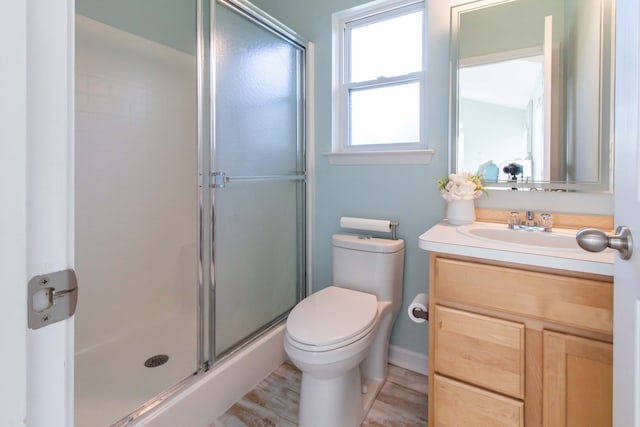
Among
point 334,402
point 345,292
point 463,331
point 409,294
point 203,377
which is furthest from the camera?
point 409,294

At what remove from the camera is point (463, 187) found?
154cm

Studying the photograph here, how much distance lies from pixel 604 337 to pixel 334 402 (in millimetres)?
960

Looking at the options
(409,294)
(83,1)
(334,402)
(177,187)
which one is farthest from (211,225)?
(83,1)

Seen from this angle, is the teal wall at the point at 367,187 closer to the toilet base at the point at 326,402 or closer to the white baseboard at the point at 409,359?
the white baseboard at the point at 409,359

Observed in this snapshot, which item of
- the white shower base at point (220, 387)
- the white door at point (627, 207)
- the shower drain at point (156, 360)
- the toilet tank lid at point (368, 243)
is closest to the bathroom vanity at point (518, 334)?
the white door at point (627, 207)

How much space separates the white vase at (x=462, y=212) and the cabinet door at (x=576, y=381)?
24.7 inches

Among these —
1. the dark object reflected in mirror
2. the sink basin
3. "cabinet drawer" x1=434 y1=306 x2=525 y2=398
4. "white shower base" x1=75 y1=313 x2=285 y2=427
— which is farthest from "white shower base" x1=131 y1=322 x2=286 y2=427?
the dark object reflected in mirror

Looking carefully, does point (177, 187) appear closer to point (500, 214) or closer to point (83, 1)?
point (83, 1)

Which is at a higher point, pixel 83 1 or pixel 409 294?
pixel 83 1

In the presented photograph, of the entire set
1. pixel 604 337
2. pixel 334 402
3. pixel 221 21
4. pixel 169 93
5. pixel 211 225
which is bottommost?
pixel 334 402

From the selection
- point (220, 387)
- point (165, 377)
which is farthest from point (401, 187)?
point (165, 377)

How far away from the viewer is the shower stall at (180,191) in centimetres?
158

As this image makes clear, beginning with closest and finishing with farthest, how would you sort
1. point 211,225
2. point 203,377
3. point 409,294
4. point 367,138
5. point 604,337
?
point 604,337 → point 203,377 → point 211,225 → point 409,294 → point 367,138

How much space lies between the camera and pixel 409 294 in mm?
1897
